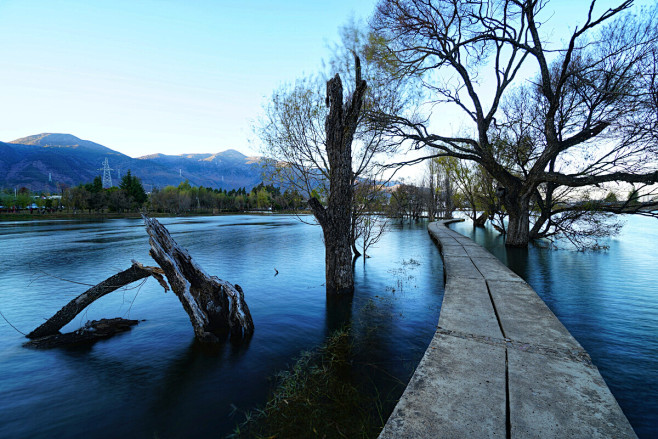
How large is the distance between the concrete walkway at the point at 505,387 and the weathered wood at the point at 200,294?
485 cm

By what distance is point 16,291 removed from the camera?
38.9 ft

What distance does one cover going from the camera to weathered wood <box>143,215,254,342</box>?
20.1ft

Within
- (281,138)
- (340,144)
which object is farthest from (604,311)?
(281,138)

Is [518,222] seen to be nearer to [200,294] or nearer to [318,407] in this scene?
[318,407]

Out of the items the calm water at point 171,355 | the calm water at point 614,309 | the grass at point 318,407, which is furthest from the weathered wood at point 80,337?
the calm water at point 614,309

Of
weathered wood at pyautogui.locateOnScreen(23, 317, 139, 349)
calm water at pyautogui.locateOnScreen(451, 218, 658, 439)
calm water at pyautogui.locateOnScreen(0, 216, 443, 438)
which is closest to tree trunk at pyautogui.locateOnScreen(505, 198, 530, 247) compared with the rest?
calm water at pyautogui.locateOnScreen(451, 218, 658, 439)

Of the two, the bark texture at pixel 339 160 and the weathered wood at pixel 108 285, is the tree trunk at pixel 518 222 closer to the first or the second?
the bark texture at pixel 339 160

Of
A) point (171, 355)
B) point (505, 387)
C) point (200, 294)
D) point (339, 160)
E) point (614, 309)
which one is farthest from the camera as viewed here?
point (339, 160)

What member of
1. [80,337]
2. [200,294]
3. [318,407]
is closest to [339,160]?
[200,294]

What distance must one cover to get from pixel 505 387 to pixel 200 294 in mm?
6425

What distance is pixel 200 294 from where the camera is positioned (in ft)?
22.6

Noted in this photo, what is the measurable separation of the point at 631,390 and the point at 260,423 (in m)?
5.97

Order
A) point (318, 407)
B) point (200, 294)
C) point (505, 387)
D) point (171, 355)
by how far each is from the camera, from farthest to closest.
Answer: point (200, 294) < point (171, 355) < point (318, 407) < point (505, 387)

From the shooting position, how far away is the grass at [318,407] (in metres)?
3.88
